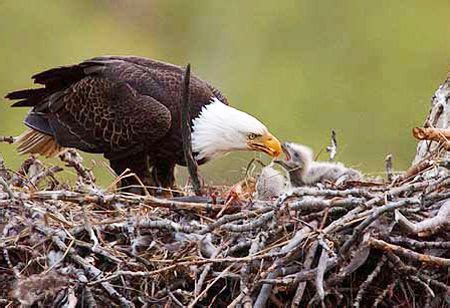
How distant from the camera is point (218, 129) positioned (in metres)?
6.67

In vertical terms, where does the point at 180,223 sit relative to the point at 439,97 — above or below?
below

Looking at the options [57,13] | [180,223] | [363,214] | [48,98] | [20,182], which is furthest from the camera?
[57,13]

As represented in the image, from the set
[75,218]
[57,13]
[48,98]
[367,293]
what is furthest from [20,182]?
[57,13]

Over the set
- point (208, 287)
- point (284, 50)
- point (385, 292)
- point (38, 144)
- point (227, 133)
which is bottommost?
point (284, 50)

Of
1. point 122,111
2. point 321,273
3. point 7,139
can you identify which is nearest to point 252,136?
point 122,111

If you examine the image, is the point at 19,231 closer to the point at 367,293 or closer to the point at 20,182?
the point at 20,182

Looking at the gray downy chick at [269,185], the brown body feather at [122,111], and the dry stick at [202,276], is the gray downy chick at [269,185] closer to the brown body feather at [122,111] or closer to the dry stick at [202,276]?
the brown body feather at [122,111]

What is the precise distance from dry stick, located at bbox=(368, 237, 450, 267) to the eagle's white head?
69.3 inches

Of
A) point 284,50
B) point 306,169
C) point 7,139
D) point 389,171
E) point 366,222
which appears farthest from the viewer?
point 284,50

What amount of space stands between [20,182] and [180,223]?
3.04 feet

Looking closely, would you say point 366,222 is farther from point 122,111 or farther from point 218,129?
point 122,111

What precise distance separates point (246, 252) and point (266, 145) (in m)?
1.56

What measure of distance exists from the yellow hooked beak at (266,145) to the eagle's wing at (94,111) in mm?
385

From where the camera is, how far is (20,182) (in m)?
6.05
